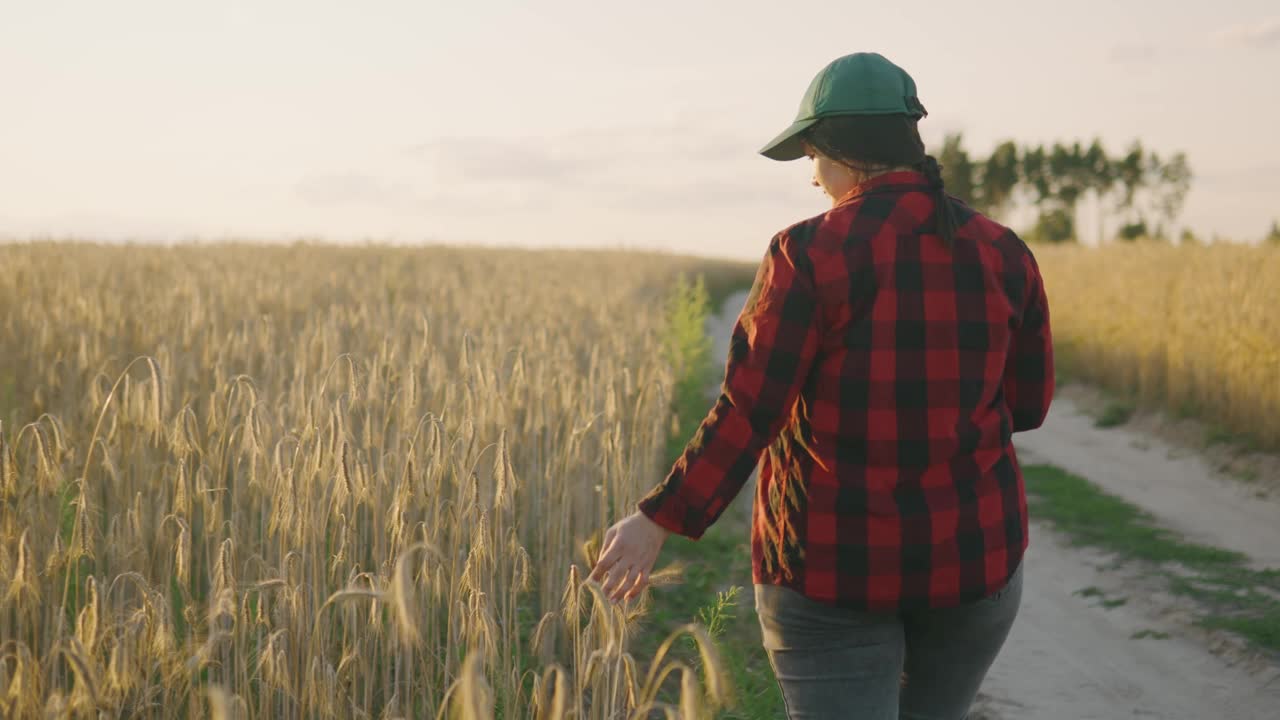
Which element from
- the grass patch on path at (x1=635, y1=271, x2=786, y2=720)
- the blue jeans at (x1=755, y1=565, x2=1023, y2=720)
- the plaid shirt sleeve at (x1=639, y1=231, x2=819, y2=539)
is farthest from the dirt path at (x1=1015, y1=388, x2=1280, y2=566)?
the plaid shirt sleeve at (x1=639, y1=231, x2=819, y2=539)

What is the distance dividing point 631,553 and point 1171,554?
501 centimetres

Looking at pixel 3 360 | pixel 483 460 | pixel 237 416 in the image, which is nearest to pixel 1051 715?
pixel 483 460

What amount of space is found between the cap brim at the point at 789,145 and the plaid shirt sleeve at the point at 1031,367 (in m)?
0.48

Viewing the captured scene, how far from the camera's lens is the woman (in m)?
1.66

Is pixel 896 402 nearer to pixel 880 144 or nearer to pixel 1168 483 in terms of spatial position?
pixel 880 144

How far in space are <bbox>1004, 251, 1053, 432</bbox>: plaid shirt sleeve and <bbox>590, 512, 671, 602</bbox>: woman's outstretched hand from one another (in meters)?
0.75

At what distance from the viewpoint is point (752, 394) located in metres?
1.67

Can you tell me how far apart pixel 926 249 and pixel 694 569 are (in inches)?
142

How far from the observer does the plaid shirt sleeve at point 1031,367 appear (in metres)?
1.91

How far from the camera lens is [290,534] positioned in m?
2.89

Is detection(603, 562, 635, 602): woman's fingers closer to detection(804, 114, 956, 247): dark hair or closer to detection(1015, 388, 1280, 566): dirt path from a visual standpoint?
detection(804, 114, 956, 247): dark hair

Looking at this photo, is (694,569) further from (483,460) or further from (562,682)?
(562,682)

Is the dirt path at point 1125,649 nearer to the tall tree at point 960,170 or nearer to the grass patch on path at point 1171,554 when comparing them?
the grass patch on path at point 1171,554

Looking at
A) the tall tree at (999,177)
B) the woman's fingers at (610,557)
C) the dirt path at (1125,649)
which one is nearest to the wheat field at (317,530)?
the woman's fingers at (610,557)
